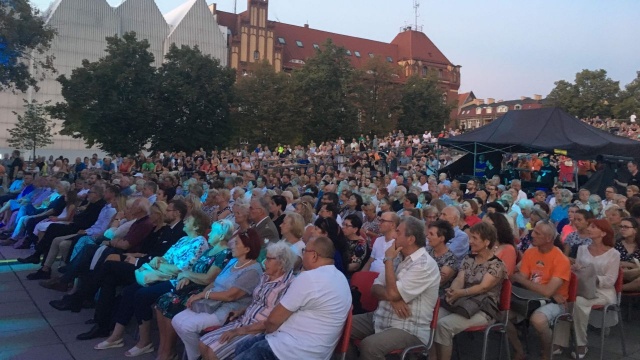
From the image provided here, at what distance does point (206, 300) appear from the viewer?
14.4ft

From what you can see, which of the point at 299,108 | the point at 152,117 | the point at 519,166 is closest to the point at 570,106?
the point at 299,108

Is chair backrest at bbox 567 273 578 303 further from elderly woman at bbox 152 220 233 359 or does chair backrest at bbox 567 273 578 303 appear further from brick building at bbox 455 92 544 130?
brick building at bbox 455 92 544 130

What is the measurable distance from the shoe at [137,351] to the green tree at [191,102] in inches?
988

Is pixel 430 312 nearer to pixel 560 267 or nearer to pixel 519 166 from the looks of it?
pixel 560 267

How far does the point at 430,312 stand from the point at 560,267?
1.41 metres

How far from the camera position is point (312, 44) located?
6550 centimetres

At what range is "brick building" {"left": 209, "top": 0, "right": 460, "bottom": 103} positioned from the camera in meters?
55.7

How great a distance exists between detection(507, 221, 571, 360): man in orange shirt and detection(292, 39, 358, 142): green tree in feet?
110

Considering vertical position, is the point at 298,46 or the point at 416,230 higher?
the point at 298,46

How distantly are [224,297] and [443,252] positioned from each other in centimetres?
187

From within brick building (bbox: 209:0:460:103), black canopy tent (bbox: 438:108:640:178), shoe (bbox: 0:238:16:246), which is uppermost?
brick building (bbox: 209:0:460:103)

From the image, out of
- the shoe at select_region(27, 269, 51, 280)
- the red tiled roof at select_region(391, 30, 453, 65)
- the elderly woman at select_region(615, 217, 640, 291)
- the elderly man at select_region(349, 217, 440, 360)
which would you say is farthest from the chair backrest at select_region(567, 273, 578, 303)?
the red tiled roof at select_region(391, 30, 453, 65)

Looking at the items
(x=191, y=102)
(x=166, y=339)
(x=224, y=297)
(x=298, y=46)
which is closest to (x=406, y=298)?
(x=224, y=297)

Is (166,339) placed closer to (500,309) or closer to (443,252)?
(443,252)
